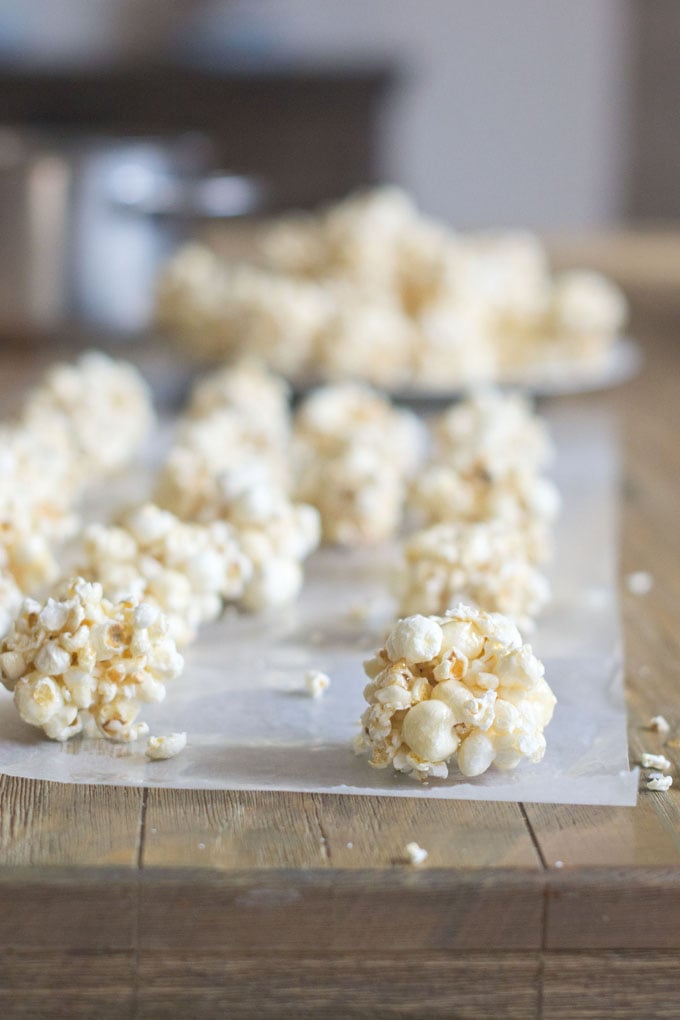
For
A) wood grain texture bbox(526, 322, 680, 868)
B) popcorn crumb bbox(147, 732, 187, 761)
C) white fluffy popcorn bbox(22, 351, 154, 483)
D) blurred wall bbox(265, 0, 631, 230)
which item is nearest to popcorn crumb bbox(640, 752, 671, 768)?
wood grain texture bbox(526, 322, 680, 868)

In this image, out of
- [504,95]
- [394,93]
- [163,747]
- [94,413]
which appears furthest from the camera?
[504,95]

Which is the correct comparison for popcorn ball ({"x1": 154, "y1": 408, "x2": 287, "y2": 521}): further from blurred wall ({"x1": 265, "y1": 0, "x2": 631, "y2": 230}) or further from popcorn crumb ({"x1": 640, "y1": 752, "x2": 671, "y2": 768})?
blurred wall ({"x1": 265, "y1": 0, "x2": 631, "y2": 230})

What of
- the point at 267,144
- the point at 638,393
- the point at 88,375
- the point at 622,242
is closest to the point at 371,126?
the point at 267,144

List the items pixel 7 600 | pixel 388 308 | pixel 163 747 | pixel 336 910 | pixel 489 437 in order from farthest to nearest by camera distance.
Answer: pixel 388 308, pixel 489 437, pixel 7 600, pixel 163 747, pixel 336 910

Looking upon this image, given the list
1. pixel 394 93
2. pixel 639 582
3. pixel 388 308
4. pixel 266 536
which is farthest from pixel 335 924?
pixel 394 93

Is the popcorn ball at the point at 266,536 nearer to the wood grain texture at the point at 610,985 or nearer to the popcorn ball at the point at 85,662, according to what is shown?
the popcorn ball at the point at 85,662

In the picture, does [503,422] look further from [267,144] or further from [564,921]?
[267,144]

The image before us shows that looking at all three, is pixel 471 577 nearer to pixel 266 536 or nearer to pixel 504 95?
pixel 266 536
